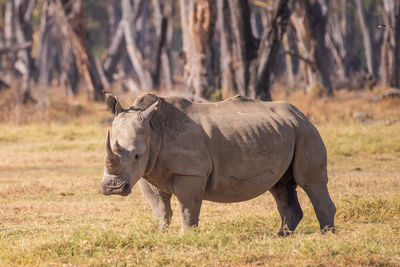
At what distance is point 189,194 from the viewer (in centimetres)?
675

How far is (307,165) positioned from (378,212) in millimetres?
1499

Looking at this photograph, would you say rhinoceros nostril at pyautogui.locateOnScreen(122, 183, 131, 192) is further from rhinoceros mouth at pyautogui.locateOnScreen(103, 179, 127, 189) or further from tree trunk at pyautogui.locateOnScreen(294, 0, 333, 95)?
tree trunk at pyautogui.locateOnScreen(294, 0, 333, 95)

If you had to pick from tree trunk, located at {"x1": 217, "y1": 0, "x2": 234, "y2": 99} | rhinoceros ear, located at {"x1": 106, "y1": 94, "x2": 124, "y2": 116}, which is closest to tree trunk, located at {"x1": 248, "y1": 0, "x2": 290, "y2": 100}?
tree trunk, located at {"x1": 217, "y1": 0, "x2": 234, "y2": 99}

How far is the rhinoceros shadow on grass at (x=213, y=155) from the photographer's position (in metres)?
6.59

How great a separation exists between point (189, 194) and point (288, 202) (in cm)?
142

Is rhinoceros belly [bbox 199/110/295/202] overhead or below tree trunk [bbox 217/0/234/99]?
overhead

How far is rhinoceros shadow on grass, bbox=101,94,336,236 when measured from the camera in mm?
6590

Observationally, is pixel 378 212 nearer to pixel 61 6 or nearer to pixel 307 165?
pixel 307 165

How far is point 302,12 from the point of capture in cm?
2591

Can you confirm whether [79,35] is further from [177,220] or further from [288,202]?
[288,202]

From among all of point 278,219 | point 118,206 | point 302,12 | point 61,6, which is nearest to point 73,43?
point 61,6

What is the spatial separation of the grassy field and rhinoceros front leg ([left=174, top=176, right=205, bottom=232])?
0.17 metres

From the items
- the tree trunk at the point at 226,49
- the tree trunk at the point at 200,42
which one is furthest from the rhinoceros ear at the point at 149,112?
the tree trunk at the point at 200,42

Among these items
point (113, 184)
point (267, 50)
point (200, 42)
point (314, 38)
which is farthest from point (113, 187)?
point (314, 38)
